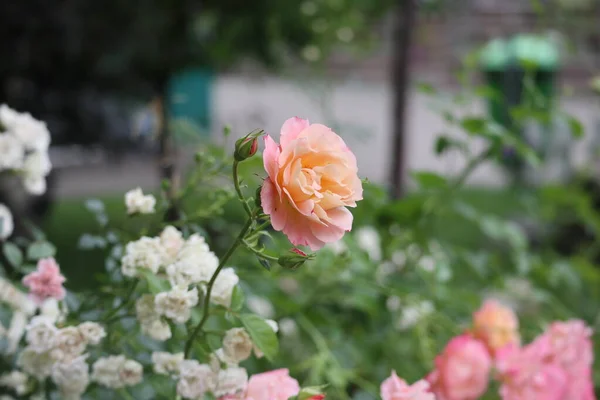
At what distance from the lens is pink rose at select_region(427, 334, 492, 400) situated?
1.94 feet

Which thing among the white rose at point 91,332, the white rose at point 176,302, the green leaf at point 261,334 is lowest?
the white rose at point 91,332

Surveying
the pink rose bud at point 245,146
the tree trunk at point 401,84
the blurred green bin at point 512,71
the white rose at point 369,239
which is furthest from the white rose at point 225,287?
the tree trunk at point 401,84

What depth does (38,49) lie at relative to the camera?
8.63ft

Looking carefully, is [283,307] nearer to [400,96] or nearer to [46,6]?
[400,96]

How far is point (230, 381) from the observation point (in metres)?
0.42

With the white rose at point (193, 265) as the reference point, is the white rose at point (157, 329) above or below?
below

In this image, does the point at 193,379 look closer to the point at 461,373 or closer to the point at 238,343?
the point at 238,343

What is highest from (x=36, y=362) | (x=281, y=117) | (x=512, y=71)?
(x=36, y=362)

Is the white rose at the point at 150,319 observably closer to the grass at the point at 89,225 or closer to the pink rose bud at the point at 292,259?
the pink rose bud at the point at 292,259

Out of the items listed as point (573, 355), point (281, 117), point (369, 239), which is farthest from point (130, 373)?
point (281, 117)

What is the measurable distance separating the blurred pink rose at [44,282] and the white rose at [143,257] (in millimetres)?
53

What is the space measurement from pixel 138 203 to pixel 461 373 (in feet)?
0.99

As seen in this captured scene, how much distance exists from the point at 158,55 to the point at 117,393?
2.17m

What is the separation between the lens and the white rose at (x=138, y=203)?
1.62 feet
